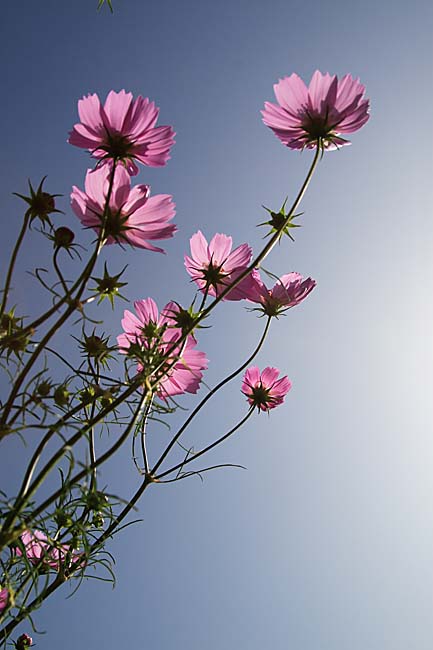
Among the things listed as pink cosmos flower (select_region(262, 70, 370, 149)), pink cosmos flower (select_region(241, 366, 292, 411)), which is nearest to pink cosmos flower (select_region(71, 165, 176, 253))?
pink cosmos flower (select_region(262, 70, 370, 149))

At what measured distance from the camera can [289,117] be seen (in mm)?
506

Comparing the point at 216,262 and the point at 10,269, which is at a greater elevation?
the point at 216,262

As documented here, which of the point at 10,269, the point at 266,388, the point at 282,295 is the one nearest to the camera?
the point at 10,269

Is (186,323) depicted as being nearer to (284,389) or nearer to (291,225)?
(291,225)

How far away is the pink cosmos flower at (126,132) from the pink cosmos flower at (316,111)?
12 cm

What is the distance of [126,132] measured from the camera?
43cm

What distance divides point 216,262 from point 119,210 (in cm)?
19

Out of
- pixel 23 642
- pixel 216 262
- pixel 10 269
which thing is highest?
pixel 216 262

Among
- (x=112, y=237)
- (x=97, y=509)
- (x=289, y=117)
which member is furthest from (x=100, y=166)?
(x=97, y=509)

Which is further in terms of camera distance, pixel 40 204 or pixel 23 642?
pixel 23 642

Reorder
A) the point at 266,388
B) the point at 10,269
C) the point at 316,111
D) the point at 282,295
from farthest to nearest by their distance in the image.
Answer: the point at 266,388 < the point at 282,295 < the point at 316,111 < the point at 10,269

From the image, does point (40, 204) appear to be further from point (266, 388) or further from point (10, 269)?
point (266, 388)

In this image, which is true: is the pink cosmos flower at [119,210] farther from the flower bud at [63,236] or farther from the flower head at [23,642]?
the flower head at [23,642]

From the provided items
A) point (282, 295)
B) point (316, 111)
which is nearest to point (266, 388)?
point (282, 295)
